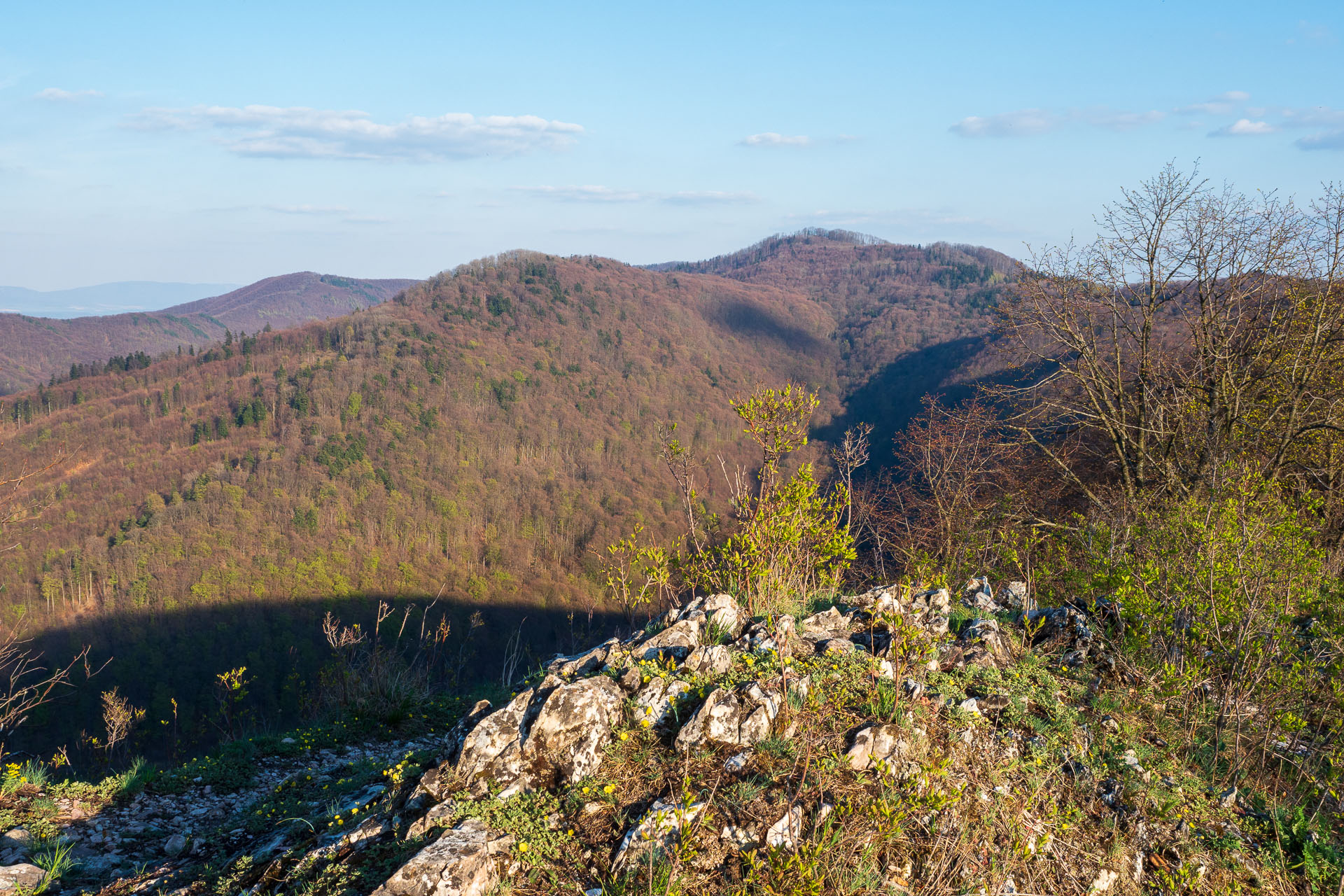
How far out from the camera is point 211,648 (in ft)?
193

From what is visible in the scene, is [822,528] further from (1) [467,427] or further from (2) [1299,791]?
(1) [467,427]

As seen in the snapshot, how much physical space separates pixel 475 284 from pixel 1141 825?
475 feet

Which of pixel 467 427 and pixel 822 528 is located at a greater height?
pixel 822 528

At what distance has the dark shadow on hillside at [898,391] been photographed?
93500 mm

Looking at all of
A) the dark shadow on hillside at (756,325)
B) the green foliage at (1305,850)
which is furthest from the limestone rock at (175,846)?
the dark shadow on hillside at (756,325)

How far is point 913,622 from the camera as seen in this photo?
15.3 ft

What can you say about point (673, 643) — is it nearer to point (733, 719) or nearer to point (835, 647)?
point (733, 719)

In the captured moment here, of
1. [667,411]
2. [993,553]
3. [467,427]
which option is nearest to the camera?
[993,553]

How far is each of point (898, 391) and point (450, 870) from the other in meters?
114

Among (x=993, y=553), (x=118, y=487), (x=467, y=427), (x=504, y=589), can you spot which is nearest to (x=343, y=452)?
(x=467, y=427)

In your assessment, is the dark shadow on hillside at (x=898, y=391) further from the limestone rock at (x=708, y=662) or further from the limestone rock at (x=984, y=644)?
the limestone rock at (x=708, y=662)

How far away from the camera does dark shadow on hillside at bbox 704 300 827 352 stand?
152 m

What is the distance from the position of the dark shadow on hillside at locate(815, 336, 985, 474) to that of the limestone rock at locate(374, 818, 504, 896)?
85176 millimetres

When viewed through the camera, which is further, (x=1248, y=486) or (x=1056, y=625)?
(x=1248, y=486)
